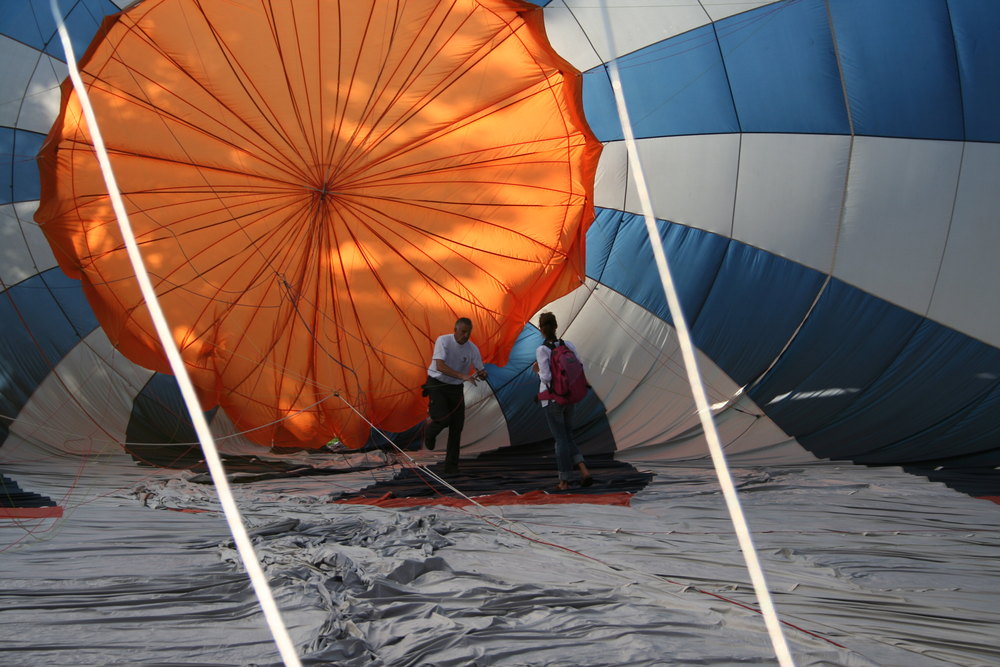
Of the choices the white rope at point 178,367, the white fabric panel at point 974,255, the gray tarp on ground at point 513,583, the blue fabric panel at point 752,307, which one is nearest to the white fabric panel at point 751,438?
the blue fabric panel at point 752,307

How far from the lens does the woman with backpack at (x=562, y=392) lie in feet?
11.7

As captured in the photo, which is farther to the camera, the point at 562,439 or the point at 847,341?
the point at 847,341

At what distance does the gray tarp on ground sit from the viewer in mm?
1679

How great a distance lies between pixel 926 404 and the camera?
3877 mm

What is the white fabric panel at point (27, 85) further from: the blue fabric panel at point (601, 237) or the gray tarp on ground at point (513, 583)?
the blue fabric panel at point (601, 237)

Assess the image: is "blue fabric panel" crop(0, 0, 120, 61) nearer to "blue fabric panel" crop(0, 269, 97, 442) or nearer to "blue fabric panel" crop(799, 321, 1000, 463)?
"blue fabric panel" crop(0, 269, 97, 442)

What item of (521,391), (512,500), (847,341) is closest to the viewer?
(512,500)

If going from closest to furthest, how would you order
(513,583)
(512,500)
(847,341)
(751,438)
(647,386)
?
1. (513,583)
2. (512,500)
3. (847,341)
4. (751,438)
5. (647,386)

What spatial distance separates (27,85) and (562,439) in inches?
109

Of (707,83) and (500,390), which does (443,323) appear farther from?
(707,83)

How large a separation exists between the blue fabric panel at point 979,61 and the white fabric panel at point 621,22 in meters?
0.84

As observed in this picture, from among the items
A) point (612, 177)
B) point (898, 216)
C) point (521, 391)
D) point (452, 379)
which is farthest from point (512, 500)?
point (898, 216)

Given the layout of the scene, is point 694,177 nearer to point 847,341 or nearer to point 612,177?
point 612,177

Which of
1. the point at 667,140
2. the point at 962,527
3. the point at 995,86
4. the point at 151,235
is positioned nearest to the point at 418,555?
the point at 962,527
